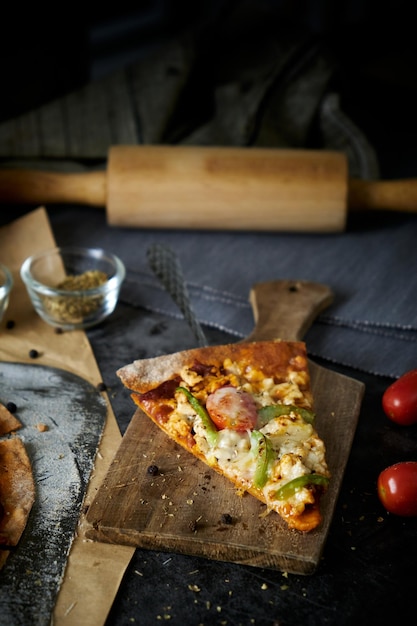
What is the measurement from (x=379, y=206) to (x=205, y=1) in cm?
427

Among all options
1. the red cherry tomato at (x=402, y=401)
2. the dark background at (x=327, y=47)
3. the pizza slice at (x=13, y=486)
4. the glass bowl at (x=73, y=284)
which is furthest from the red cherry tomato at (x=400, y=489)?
the dark background at (x=327, y=47)

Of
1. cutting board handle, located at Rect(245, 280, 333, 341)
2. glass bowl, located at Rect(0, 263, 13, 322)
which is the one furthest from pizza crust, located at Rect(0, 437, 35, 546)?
cutting board handle, located at Rect(245, 280, 333, 341)

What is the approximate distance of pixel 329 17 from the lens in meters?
6.89

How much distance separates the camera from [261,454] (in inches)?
113

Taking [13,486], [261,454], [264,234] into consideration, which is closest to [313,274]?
[264,234]

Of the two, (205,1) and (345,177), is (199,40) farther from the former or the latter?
(205,1)

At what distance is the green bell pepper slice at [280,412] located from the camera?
3.06 meters

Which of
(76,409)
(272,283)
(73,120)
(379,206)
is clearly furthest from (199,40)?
(76,409)

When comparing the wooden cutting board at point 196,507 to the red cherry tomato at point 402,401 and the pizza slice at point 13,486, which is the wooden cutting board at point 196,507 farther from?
the pizza slice at point 13,486

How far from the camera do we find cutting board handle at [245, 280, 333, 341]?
3770 mm

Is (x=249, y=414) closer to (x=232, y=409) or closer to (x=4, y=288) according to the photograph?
(x=232, y=409)

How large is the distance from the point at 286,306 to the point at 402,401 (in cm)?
84

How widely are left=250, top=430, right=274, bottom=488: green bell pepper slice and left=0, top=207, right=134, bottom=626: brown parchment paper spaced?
0.50m

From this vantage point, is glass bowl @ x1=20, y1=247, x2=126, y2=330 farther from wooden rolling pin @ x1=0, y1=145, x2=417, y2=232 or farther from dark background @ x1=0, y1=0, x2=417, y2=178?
dark background @ x1=0, y1=0, x2=417, y2=178
